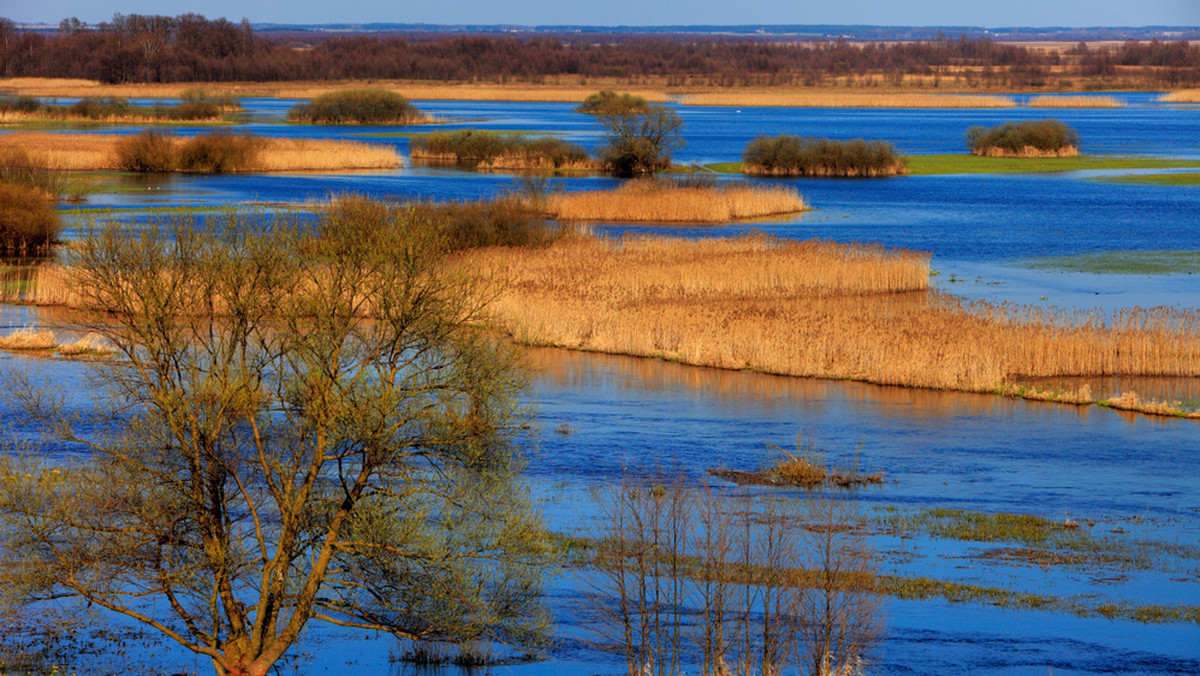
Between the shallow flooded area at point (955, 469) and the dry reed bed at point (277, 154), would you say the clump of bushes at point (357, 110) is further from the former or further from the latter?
the shallow flooded area at point (955, 469)

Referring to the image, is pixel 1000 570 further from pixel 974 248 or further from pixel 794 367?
pixel 974 248

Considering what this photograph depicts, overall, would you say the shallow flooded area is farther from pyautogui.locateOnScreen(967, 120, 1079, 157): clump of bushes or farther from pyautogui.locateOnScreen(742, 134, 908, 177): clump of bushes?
pyautogui.locateOnScreen(967, 120, 1079, 157): clump of bushes

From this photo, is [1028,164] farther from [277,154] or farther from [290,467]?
[290,467]

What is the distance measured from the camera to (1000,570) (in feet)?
56.1

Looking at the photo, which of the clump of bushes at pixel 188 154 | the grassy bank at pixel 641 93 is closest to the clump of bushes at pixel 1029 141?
the grassy bank at pixel 641 93

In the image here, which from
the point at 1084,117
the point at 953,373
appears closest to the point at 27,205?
the point at 953,373

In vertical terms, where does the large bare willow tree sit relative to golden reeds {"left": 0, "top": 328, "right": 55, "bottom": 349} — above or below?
above

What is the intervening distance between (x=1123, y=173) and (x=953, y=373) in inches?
2295

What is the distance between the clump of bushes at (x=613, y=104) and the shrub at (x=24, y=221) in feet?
146

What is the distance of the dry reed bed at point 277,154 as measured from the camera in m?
75.2

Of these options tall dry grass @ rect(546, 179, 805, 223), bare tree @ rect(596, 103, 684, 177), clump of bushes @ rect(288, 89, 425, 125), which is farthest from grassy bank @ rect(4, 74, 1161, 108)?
tall dry grass @ rect(546, 179, 805, 223)

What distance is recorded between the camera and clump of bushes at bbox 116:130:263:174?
251ft

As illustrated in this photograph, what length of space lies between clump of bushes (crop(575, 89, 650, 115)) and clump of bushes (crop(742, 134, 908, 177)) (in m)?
7.96

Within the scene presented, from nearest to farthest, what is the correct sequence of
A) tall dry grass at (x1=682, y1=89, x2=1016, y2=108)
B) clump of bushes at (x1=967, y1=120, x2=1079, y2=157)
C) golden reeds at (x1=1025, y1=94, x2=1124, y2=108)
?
1. clump of bushes at (x1=967, y1=120, x2=1079, y2=157)
2. tall dry grass at (x1=682, y1=89, x2=1016, y2=108)
3. golden reeds at (x1=1025, y1=94, x2=1124, y2=108)
